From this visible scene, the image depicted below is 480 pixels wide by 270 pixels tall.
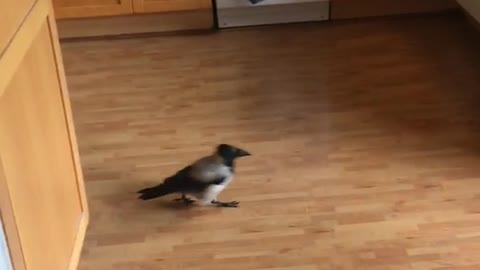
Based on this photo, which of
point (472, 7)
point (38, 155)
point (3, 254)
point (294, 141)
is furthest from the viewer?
point (472, 7)

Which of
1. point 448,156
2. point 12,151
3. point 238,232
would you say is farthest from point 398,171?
point 12,151

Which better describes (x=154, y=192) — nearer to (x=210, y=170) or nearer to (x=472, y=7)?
(x=210, y=170)

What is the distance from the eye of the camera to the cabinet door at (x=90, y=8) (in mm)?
3490

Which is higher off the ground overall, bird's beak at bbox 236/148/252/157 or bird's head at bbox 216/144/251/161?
bird's head at bbox 216/144/251/161

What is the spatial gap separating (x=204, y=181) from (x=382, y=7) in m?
1.75

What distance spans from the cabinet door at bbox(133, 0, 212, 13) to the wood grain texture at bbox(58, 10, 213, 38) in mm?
25

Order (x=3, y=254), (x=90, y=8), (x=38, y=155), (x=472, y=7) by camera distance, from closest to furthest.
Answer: (x=3, y=254)
(x=38, y=155)
(x=472, y=7)
(x=90, y=8)

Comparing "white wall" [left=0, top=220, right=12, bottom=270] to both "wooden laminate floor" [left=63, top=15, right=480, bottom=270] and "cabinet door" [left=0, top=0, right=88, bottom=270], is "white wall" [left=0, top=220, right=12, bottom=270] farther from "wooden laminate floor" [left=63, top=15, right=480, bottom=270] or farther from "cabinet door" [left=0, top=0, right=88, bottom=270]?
"wooden laminate floor" [left=63, top=15, right=480, bottom=270]

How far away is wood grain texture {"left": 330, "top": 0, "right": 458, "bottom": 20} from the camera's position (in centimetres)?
361

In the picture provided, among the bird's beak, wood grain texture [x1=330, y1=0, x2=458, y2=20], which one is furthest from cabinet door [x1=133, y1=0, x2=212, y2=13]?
the bird's beak

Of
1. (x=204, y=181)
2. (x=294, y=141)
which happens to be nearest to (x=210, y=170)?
(x=204, y=181)

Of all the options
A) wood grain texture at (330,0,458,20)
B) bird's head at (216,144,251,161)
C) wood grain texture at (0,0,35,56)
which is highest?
wood grain texture at (0,0,35,56)

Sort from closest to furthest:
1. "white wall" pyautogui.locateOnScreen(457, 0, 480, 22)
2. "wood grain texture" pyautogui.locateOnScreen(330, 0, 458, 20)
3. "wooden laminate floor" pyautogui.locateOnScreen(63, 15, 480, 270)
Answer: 1. "wooden laminate floor" pyautogui.locateOnScreen(63, 15, 480, 270)
2. "white wall" pyautogui.locateOnScreen(457, 0, 480, 22)
3. "wood grain texture" pyautogui.locateOnScreen(330, 0, 458, 20)

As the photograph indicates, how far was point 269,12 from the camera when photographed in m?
3.60
